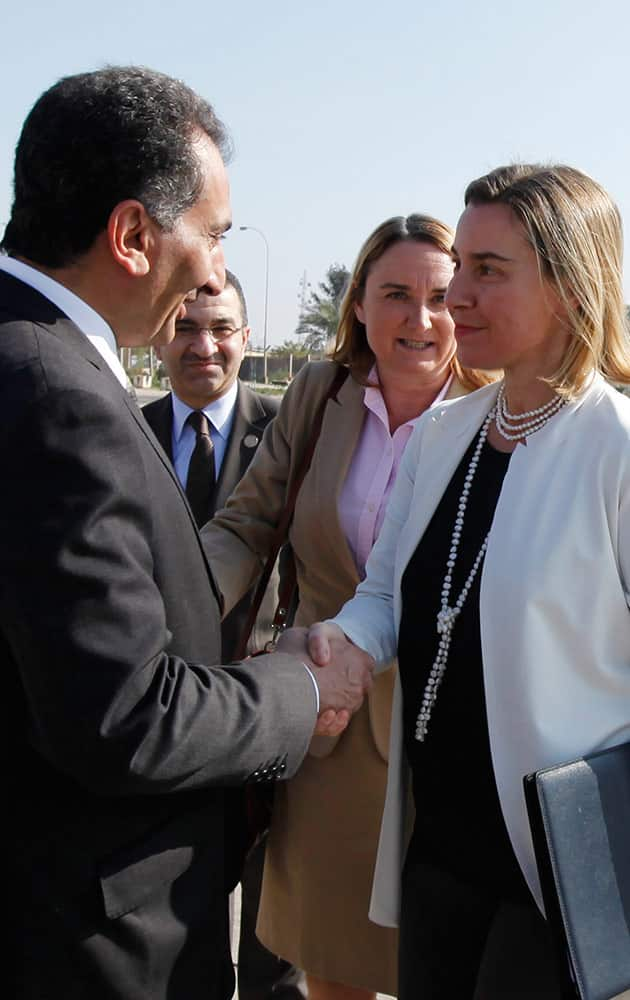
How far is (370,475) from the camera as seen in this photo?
3.09 m

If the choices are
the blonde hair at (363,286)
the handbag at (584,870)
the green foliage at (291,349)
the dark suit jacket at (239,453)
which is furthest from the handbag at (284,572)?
the green foliage at (291,349)

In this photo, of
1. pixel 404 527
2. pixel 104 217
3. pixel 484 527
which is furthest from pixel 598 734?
pixel 104 217

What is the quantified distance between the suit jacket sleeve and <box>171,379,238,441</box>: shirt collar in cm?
227

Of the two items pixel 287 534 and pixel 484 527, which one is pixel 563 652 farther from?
pixel 287 534

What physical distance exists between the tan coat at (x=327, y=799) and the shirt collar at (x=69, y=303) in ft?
4.13

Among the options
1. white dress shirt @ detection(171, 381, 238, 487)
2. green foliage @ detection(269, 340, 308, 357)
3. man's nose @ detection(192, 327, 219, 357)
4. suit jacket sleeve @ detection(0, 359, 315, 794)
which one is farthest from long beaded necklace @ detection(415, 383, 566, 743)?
green foliage @ detection(269, 340, 308, 357)

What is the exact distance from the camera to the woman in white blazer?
2.01 m

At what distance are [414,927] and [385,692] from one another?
76cm

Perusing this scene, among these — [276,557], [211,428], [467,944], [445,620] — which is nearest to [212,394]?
[211,428]

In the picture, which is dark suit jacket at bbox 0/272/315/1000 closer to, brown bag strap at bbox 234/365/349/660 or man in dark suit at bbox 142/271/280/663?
→ brown bag strap at bbox 234/365/349/660

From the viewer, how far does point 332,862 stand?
2.96 meters

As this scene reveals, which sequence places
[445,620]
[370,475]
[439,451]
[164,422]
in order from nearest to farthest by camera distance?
[445,620]
[439,451]
[370,475]
[164,422]

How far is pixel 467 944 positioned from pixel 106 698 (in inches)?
39.2

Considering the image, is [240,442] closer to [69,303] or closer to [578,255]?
[578,255]
